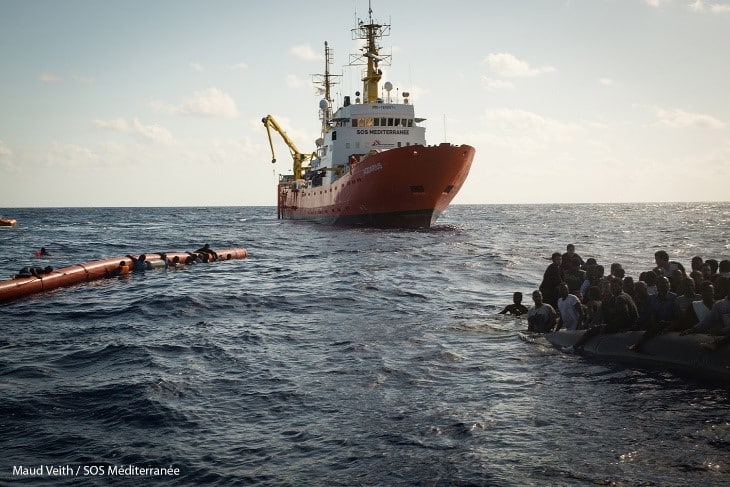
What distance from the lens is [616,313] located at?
38.7 feet

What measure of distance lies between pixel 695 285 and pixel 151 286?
62.5ft

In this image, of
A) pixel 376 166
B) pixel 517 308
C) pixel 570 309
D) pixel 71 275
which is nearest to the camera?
pixel 570 309

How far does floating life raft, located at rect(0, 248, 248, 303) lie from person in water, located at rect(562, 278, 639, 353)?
18.2m

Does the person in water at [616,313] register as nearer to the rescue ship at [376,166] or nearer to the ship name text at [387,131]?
Answer: the rescue ship at [376,166]

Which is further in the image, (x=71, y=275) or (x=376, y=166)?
(x=376, y=166)

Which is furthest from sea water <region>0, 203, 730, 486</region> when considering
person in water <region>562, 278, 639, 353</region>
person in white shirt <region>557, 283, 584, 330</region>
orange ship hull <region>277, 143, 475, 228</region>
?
→ orange ship hull <region>277, 143, 475, 228</region>

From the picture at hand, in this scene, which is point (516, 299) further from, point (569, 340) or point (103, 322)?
point (103, 322)

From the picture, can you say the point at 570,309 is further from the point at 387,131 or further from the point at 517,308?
the point at 387,131

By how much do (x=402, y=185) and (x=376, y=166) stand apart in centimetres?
246

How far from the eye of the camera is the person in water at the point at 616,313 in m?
11.7

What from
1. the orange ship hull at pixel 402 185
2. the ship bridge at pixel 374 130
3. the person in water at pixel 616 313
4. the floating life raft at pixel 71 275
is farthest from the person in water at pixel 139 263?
the ship bridge at pixel 374 130

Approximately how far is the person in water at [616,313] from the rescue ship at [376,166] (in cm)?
2971

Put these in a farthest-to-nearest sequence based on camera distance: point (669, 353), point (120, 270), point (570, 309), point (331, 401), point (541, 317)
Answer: point (120, 270), point (541, 317), point (570, 309), point (669, 353), point (331, 401)

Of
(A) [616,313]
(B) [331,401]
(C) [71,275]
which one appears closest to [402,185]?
(C) [71,275]
